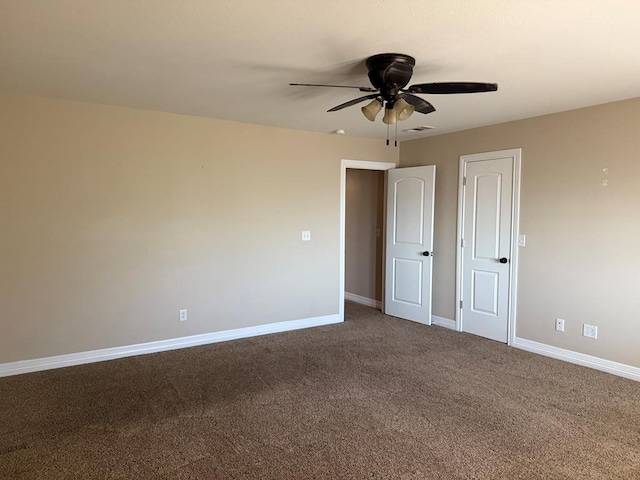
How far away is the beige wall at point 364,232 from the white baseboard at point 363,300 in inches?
1.9

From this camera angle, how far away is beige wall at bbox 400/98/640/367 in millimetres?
3635

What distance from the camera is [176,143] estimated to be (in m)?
4.27

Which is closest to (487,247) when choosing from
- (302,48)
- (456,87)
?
(456,87)

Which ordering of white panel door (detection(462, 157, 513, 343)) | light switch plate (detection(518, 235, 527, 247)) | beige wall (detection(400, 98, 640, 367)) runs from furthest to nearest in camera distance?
white panel door (detection(462, 157, 513, 343)) → light switch plate (detection(518, 235, 527, 247)) → beige wall (detection(400, 98, 640, 367))

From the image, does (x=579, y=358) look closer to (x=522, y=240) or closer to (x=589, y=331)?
(x=589, y=331)

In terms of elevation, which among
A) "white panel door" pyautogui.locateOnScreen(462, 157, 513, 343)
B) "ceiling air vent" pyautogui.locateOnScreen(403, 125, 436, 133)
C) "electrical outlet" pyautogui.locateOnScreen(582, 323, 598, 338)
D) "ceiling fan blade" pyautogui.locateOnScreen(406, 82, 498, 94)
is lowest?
"electrical outlet" pyautogui.locateOnScreen(582, 323, 598, 338)

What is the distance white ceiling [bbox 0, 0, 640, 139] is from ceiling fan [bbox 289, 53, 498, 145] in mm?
78

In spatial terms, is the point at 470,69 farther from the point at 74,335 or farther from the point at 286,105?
the point at 74,335

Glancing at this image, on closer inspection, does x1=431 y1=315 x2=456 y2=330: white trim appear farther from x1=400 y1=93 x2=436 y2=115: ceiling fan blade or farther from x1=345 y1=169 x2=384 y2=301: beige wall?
x1=400 y1=93 x2=436 y2=115: ceiling fan blade

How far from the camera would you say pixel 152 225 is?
165 inches

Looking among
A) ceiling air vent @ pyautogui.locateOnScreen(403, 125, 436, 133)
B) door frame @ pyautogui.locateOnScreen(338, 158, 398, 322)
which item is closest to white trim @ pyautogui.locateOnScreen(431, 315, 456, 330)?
door frame @ pyautogui.locateOnScreen(338, 158, 398, 322)

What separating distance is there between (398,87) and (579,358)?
3168 mm

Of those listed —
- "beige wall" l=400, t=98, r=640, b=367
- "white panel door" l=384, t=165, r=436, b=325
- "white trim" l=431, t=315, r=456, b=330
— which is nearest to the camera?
"beige wall" l=400, t=98, r=640, b=367

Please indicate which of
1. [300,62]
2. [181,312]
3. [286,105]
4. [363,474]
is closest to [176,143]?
[286,105]
